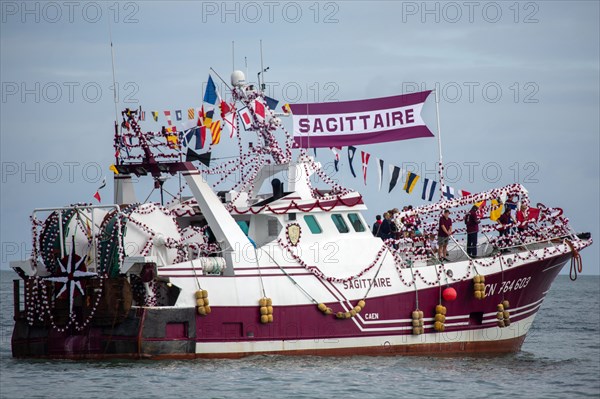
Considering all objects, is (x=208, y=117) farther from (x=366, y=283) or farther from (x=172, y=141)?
(x=366, y=283)

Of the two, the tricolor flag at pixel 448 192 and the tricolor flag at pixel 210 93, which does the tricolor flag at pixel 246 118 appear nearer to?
the tricolor flag at pixel 210 93

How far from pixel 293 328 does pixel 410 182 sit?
6.29 meters

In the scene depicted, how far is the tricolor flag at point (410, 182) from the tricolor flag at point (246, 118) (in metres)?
4.86

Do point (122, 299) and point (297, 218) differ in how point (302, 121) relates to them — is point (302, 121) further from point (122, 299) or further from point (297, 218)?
point (122, 299)

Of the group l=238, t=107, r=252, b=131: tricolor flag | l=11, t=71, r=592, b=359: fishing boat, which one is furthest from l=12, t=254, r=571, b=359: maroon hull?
l=238, t=107, r=252, b=131: tricolor flag

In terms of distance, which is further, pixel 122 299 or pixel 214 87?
pixel 214 87

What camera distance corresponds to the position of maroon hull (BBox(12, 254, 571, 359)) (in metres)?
28.7

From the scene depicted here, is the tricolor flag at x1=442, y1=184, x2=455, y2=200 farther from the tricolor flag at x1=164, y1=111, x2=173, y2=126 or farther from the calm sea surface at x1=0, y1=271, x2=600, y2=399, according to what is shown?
the tricolor flag at x1=164, y1=111, x2=173, y2=126

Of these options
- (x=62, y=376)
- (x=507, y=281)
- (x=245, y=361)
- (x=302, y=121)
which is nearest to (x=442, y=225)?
(x=507, y=281)

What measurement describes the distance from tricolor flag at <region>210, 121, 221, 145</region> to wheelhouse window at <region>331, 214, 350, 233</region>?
3.77 meters

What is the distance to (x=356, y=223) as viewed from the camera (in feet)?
106

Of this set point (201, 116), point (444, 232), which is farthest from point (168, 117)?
point (444, 232)

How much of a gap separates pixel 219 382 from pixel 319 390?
2155 mm

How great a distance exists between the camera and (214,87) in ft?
106
